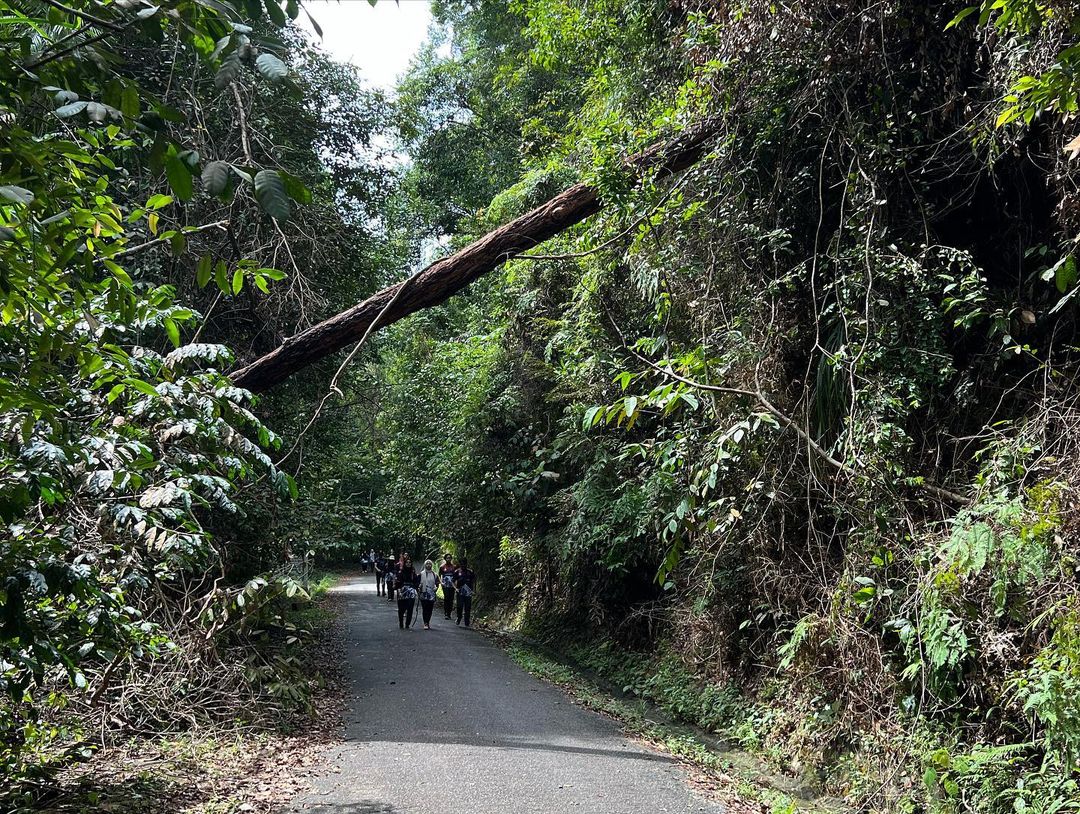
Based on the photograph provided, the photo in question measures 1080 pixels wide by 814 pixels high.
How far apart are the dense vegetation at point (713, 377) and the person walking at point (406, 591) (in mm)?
5376

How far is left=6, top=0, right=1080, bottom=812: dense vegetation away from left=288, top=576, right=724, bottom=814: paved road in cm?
128

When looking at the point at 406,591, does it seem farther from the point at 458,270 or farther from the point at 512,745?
the point at 458,270

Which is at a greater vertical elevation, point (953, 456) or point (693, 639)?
point (953, 456)

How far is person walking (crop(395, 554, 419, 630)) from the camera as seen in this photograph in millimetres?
17125

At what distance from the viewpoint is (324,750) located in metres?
7.34

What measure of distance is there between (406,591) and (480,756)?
1043cm

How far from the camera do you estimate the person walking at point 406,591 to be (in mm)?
17125

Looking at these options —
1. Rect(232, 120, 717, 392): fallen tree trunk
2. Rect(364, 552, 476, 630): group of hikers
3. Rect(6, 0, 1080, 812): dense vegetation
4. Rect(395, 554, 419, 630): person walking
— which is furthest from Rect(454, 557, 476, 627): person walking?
Rect(232, 120, 717, 392): fallen tree trunk

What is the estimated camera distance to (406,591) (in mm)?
17125

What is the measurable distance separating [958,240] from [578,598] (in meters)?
10.1

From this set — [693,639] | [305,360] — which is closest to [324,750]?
[305,360]

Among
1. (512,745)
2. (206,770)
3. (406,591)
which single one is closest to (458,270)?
(512,745)

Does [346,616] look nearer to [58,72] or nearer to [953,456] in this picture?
[953,456]

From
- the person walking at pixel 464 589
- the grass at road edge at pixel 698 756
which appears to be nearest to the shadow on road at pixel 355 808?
the grass at road edge at pixel 698 756
